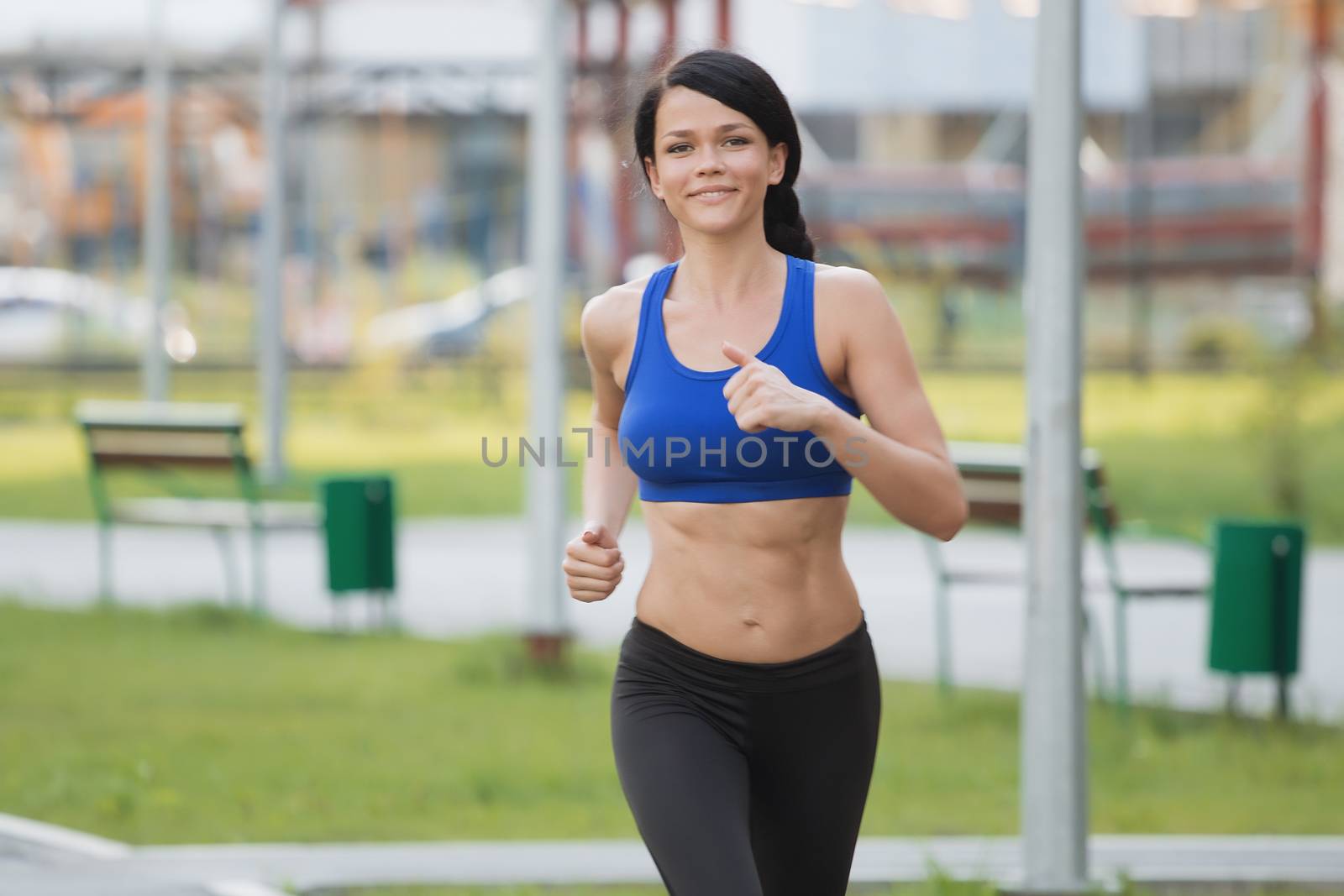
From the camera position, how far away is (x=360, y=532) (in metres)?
9.75

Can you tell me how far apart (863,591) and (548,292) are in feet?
12.1

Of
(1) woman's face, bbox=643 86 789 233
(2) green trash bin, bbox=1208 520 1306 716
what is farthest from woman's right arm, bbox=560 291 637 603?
(2) green trash bin, bbox=1208 520 1306 716

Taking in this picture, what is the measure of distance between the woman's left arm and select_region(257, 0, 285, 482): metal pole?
1243 centimetres

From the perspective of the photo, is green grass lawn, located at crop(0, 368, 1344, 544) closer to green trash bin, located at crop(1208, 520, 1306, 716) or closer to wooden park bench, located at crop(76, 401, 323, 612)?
wooden park bench, located at crop(76, 401, 323, 612)

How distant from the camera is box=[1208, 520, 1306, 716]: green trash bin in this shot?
748 centimetres

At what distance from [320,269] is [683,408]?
3301 cm

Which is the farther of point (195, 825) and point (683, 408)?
point (195, 825)

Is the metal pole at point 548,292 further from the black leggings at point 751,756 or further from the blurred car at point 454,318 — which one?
the blurred car at point 454,318

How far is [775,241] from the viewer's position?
3.18m

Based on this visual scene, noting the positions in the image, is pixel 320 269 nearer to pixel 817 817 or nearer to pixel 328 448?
pixel 328 448

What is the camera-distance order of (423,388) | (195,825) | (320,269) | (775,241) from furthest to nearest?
(320,269)
(423,388)
(195,825)
(775,241)

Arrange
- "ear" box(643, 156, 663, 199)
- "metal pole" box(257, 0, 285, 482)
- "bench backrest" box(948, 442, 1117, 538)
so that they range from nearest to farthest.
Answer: "ear" box(643, 156, 663, 199), "bench backrest" box(948, 442, 1117, 538), "metal pole" box(257, 0, 285, 482)

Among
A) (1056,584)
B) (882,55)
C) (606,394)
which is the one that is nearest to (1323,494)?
(1056,584)

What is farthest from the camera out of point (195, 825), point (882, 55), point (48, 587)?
point (882, 55)
